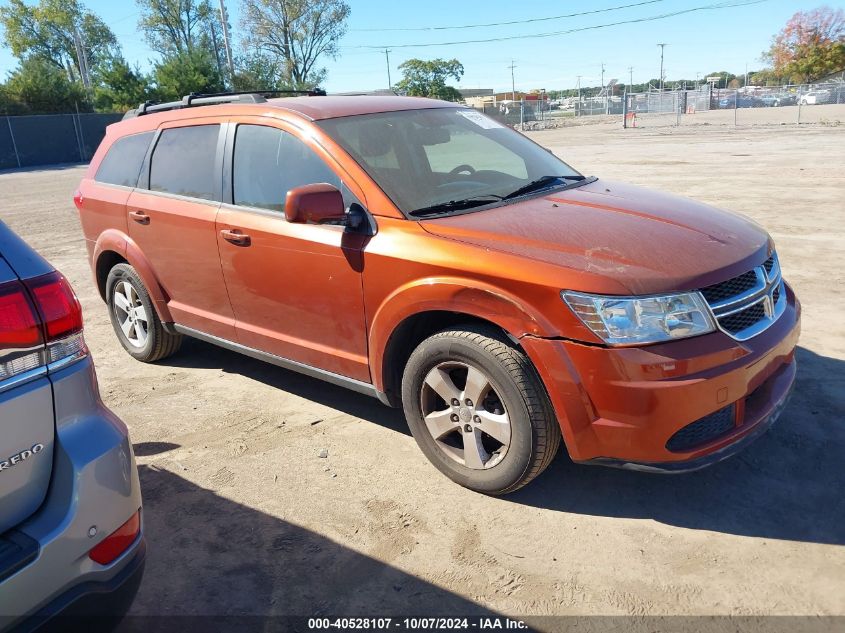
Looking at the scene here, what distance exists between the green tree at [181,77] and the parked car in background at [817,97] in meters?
40.5

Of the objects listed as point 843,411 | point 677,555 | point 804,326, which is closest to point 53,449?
point 677,555

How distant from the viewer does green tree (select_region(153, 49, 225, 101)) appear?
4234 cm

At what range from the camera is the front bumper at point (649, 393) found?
2.60 m

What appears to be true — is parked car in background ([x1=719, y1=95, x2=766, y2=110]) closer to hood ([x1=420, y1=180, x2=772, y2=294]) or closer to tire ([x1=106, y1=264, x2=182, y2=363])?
hood ([x1=420, y1=180, x2=772, y2=294])

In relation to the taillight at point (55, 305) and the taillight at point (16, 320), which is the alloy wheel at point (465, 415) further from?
the taillight at point (16, 320)

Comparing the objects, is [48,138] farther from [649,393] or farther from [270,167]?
[649,393]

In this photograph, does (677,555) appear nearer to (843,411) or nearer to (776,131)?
(843,411)

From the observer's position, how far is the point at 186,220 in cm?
424

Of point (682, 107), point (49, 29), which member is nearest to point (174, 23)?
point (49, 29)

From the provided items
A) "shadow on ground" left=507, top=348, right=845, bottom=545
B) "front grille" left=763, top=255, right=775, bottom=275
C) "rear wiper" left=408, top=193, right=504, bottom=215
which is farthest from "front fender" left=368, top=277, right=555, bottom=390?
"front grille" left=763, top=255, right=775, bottom=275

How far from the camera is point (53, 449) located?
191 cm

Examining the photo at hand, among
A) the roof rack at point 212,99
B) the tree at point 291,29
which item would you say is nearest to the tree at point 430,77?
the tree at point 291,29

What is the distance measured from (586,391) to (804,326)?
3196 millimetres

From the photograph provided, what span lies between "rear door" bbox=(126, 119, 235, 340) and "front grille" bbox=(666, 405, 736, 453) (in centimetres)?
272
